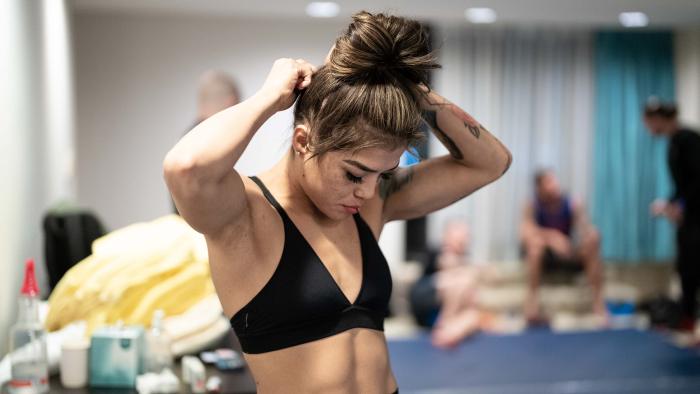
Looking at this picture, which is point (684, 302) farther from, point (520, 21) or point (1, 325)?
point (1, 325)

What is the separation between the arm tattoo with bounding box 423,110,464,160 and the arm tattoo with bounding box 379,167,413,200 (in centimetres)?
10

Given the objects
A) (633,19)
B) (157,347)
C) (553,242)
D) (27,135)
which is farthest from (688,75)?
(157,347)

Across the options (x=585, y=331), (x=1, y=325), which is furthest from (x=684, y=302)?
(x=1, y=325)

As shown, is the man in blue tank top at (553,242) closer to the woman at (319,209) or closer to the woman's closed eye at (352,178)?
the woman at (319,209)

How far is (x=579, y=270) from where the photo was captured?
5.98m

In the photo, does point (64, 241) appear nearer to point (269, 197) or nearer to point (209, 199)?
point (269, 197)

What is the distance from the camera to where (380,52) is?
1.28 metres

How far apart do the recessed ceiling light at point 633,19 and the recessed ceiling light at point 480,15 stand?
95 cm

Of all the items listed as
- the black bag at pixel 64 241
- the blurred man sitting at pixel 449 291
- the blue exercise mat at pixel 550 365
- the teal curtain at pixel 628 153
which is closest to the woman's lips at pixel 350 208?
the black bag at pixel 64 241

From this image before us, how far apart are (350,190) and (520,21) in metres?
5.28

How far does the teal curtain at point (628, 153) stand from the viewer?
6539 mm

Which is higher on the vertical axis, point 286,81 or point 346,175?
point 286,81

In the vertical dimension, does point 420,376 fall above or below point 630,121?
below

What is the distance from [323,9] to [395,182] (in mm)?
4289
